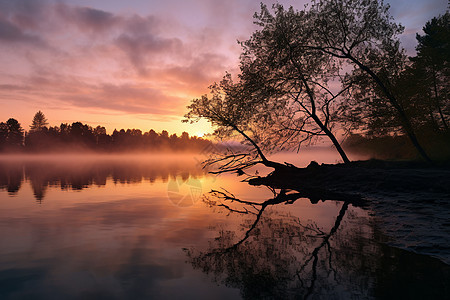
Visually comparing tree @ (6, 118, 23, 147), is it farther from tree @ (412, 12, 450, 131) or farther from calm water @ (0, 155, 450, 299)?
tree @ (412, 12, 450, 131)

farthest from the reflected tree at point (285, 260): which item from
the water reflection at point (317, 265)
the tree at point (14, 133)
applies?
the tree at point (14, 133)

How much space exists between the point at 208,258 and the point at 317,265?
10.2 ft

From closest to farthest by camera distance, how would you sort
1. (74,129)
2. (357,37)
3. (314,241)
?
(314,241)
(357,37)
(74,129)

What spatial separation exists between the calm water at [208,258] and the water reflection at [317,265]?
0.03 meters

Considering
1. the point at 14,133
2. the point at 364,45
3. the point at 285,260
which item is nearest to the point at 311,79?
the point at 364,45

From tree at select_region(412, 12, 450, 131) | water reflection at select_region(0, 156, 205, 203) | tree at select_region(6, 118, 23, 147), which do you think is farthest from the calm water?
tree at select_region(6, 118, 23, 147)

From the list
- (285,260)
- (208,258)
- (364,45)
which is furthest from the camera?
(364,45)

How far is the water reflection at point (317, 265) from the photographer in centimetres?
639

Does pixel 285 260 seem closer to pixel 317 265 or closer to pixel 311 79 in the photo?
pixel 317 265

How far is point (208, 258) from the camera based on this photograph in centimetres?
870

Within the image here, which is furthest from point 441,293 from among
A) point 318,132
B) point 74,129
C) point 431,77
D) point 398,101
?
point 74,129

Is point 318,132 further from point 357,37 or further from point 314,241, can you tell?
point 314,241

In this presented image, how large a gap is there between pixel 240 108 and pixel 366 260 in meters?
21.2

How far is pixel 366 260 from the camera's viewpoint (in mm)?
8188
